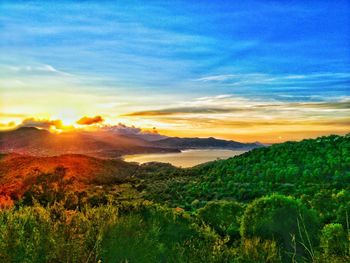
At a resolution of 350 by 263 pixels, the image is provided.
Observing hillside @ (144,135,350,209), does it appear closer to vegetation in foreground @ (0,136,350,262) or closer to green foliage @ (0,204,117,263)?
vegetation in foreground @ (0,136,350,262)

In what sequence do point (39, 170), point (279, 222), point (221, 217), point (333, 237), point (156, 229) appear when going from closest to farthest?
1. point (156, 229)
2. point (333, 237)
3. point (279, 222)
4. point (221, 217)
5. point (39, 170)

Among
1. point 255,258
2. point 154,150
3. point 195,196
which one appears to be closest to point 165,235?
point 255,258

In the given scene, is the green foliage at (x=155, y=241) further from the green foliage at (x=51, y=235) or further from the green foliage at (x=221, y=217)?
the green foliage at (x=221, y=217)

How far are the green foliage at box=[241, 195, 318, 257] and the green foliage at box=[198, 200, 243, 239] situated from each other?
4.94 ft

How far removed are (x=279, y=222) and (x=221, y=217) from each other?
3.75 meters

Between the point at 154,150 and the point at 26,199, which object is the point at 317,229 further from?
the point at 154,150

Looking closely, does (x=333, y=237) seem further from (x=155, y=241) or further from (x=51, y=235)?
(x=51, y=235)

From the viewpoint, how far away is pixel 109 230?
12.3 meters

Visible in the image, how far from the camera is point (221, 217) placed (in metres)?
21.1

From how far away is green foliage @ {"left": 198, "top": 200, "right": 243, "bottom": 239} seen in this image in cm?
2007

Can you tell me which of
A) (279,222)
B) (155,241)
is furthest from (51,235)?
(279,222)

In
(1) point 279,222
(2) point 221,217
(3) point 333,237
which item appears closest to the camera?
(3) point 333,237

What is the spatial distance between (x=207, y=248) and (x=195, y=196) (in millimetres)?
52872

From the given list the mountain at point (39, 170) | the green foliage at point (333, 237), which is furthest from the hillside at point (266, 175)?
the green foliage at point (333, 237)
